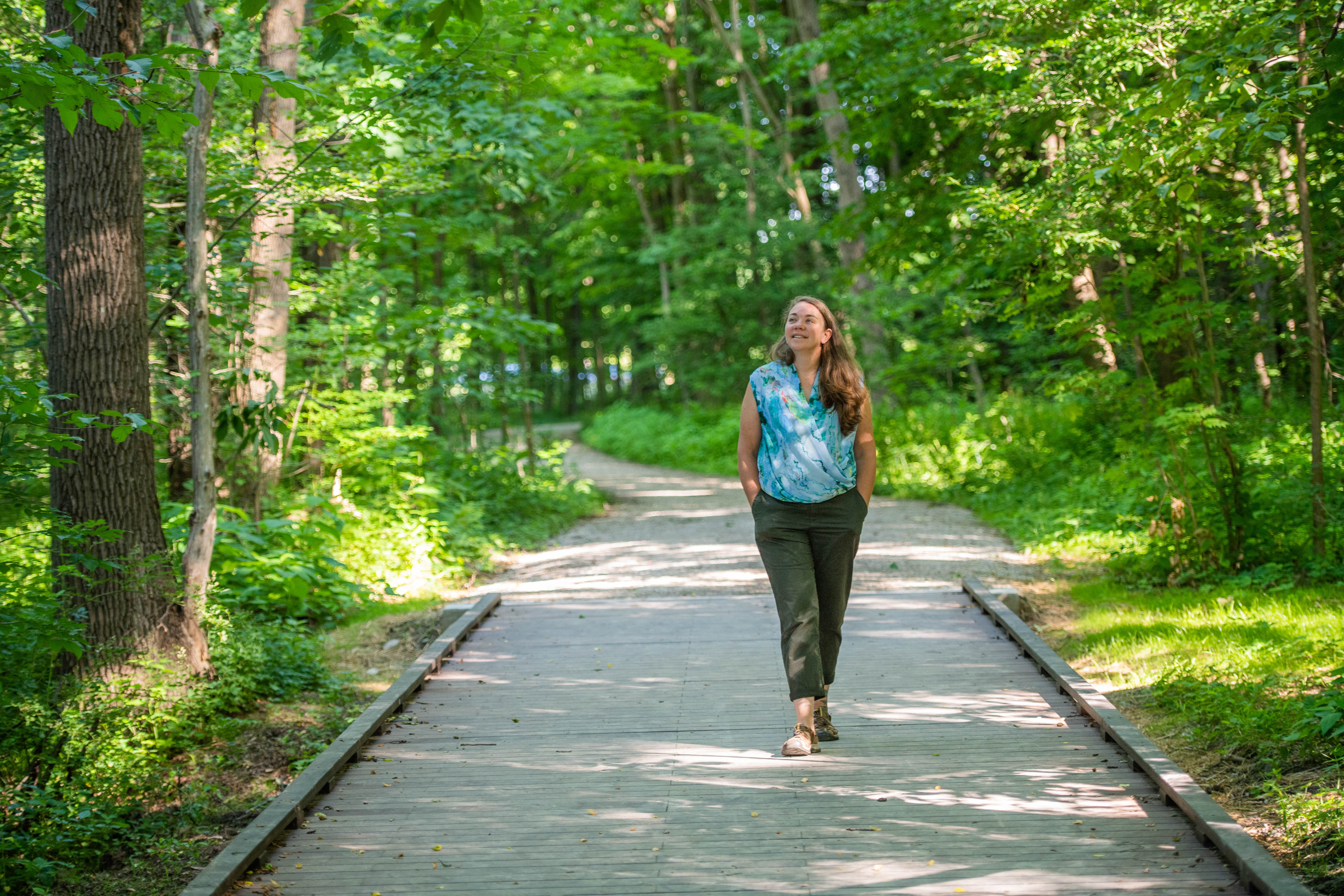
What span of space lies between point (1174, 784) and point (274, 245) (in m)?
8.32

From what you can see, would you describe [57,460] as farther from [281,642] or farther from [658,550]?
[658,550]

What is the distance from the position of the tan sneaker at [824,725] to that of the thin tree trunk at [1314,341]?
458cm

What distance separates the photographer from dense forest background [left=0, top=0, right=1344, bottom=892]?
4.87 meters

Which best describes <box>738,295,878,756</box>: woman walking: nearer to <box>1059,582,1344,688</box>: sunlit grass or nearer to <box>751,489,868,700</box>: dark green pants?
<box>751,489,868,700</box>: dark green pants

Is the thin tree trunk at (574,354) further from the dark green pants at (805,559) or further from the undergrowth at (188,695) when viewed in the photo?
the dark green pants at (805,559)

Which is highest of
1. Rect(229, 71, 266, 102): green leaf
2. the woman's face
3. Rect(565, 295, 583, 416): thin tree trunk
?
Rect(565, 295, 583, 416): thin tree trunk

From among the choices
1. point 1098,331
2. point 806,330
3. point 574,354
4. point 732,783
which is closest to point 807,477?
point 806,330

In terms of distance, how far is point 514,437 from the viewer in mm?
19578

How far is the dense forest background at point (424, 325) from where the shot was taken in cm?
487

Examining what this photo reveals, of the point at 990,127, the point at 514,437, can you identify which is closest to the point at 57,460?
the point at 990,127

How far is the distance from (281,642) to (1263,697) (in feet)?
20.2

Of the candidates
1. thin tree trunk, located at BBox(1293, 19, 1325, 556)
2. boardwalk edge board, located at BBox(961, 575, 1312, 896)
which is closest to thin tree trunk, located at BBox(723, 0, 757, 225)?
thin tree trunk, located at BBox(1293, 19, 1325, 556)

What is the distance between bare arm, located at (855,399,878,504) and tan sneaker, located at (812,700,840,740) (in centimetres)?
113

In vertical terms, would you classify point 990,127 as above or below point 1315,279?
above
